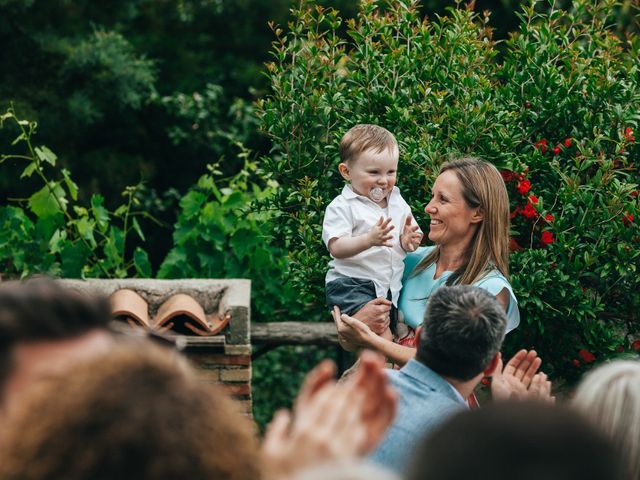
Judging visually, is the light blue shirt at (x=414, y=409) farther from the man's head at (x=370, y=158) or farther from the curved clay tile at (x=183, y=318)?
the curved clay tile at (x=183, y=318)

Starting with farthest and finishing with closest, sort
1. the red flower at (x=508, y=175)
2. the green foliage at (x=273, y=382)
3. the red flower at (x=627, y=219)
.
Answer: the green foliage at (x=273, y=382) < the red flower at (x=508, y=175) < the red flower at (x=627, y=219)

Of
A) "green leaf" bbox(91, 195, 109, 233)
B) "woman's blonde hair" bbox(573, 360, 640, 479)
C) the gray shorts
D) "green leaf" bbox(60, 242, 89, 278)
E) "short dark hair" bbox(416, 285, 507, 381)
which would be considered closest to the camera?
"woman's blonde hair" bbox(573, 360, 640, 479)

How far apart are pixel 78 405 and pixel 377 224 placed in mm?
2745

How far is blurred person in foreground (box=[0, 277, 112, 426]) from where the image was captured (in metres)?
1.88

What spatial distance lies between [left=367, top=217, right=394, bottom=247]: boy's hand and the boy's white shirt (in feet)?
0.76

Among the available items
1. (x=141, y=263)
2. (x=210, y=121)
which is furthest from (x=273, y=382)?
(x=210, y=121)

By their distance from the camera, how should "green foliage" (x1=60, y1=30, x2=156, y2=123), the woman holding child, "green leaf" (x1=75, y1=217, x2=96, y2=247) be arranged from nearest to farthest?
the woman holding child
"green leaf" (x1=75, y1=217, x2=96, y2=247)
"green foliage" (x1=60, y1=30, x2=156, y2=123)

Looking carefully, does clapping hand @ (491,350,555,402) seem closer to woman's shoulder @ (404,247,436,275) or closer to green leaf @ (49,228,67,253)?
woman's shoulder @ (404,247,436,275)

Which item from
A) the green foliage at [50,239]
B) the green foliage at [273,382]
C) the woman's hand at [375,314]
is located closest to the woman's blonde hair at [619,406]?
the woman's hand at [375,314]

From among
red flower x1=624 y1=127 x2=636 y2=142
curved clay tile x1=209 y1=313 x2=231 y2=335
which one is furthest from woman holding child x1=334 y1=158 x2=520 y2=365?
curved clay tile x1=209 y1=313 x2=231 y2=335

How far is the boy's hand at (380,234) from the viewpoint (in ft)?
13.6

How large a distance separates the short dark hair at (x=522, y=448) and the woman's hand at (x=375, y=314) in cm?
280

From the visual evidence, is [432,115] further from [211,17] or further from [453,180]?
[211,17]

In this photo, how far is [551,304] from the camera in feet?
15.6
